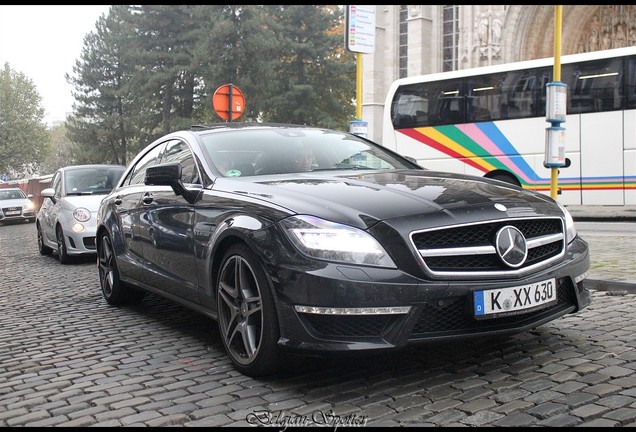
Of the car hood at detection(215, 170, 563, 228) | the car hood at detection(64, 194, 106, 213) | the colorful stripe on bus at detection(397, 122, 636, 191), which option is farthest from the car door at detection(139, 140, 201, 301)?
the colorful stripe on bus at detection(397, 122, 636, 191)

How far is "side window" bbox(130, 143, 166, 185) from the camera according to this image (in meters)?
6.20

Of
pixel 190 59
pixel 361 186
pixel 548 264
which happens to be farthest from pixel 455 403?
pixel 190 59

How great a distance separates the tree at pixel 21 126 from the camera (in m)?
69.2

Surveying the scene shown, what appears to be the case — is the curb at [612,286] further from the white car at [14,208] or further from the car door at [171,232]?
the white car at [14,208]

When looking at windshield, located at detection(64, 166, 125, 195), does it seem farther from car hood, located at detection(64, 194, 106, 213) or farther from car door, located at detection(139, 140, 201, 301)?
car door, located at detection(139, 140, 201, 301)

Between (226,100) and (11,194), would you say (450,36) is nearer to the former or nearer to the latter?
(11,194)

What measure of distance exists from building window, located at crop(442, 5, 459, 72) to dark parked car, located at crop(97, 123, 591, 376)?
31.6 m

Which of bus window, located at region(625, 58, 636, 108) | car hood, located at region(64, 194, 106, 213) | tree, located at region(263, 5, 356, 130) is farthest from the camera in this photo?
tree, located at region(263, 5, 356, 130)

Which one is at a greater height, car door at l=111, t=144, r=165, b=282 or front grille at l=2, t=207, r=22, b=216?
car door at l=111, t=144, r=165, b=282

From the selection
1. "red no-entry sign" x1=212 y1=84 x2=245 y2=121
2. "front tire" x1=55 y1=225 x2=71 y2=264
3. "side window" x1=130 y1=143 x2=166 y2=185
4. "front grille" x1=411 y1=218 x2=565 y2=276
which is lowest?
"front tire" x1=55 y1=225 x2=71 y2=264

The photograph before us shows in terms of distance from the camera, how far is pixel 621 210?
16656 mm

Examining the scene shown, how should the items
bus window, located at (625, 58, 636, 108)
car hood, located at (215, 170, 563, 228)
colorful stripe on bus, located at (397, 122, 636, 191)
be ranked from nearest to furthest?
car hood, located at (215, 170, 563, 228) < bus window, located at (625, 58, 636, 108) < colorful stripe on bus, located at (397, 122, 636, 191)

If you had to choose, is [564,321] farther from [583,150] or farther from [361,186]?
[583,150]

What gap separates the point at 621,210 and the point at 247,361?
14.6 meters
